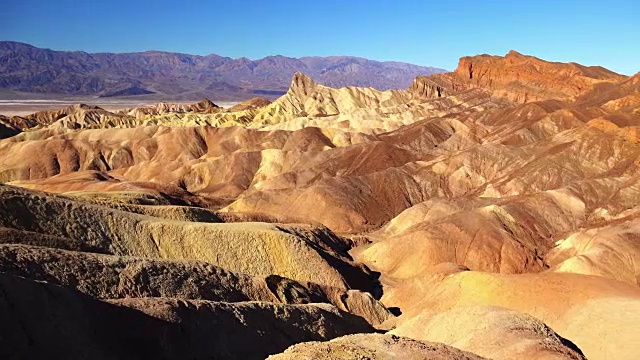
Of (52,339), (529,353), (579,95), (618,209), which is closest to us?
(52,339)

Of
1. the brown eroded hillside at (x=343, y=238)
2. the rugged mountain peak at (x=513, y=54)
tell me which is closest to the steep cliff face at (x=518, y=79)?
the rugged mountain peak at (x=513, y=54)

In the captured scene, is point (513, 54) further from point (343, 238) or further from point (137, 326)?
point (137, 326)

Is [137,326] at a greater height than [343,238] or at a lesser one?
greater

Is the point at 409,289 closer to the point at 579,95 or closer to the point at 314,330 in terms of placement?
the point at 314,330

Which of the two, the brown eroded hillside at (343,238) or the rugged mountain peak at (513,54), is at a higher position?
the rugged mountain peak at (513,54)

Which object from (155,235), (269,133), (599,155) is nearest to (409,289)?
(155,235)

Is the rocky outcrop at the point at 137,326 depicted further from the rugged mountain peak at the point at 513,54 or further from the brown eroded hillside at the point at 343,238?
the rugged mountain peak at the point at 513,54

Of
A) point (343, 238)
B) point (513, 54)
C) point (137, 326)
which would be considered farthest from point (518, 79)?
point (137, 326)

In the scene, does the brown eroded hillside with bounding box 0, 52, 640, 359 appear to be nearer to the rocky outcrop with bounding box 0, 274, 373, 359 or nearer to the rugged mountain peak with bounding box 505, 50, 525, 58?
the rocky outcrop with bounding box 0, 274, 373, 359
